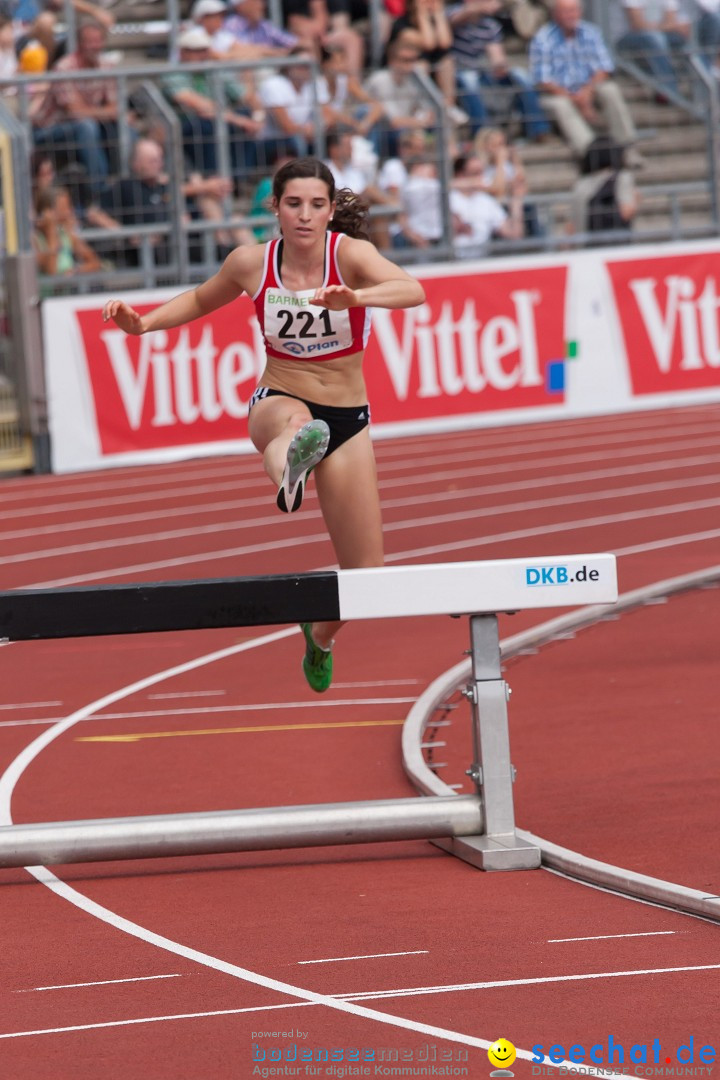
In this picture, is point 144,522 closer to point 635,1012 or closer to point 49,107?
point 49,107

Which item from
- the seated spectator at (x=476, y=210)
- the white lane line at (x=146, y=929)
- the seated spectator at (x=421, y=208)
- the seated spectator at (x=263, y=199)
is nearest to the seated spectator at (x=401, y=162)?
the seated spectator at (x=421, y=208)

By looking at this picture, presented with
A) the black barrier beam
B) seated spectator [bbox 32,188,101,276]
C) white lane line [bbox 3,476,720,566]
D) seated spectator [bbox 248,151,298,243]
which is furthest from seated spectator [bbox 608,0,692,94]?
the black barrier beam

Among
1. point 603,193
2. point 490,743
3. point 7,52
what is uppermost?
point 7,52

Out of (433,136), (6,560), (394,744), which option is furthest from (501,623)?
(433,136)

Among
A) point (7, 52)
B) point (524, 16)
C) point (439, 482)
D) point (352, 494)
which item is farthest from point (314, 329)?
point (524, 16)

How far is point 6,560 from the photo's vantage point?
13469mm

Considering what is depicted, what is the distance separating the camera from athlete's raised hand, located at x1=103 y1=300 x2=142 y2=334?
636cm

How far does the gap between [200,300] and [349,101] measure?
1360 cm

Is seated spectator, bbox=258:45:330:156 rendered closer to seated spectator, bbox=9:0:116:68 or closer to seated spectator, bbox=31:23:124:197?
seated spectator, bbox=31:23:124:197

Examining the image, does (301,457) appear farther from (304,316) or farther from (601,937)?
(601,937)

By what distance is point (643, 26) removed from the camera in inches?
902

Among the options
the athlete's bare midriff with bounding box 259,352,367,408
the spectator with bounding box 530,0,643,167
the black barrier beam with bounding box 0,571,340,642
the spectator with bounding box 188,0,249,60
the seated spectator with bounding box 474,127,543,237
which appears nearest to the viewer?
the black barrier beam with bounding box 0,571,340,642

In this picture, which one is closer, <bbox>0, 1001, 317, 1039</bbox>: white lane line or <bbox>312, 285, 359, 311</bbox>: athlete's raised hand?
<bbox>0, 1001, 317, 1039</bbox>: white lane line

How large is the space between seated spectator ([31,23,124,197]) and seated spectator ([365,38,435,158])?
10.7ft
